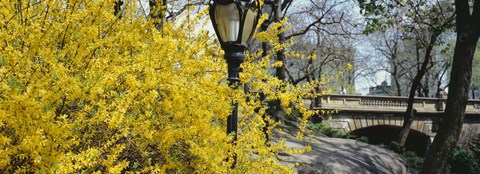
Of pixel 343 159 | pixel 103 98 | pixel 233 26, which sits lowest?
pixel 343 159

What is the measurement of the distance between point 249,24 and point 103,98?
75.3 inches

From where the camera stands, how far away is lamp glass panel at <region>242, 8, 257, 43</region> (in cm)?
453

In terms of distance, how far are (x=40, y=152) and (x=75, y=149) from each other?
615 millimetres

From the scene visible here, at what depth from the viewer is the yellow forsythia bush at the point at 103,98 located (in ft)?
8.73

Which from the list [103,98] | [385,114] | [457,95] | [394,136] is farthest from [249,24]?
[394,136]

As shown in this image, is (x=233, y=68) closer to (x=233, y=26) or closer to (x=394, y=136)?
(x=233, y=26)

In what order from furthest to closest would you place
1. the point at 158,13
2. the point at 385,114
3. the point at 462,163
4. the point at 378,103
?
the point at 378,103, the point at 385,114, the point at 462,163, the point at 158,13

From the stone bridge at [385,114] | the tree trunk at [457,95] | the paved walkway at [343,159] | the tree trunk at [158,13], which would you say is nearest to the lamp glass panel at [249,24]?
the tree trunk at [158,13]

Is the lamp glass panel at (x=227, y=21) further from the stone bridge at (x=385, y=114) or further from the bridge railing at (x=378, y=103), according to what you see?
the stone bridge at (x=385, y=114)

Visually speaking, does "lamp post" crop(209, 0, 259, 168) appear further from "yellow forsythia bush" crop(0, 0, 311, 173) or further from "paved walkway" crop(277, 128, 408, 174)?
"paved walkway" crop(277, 128, 408, 174)

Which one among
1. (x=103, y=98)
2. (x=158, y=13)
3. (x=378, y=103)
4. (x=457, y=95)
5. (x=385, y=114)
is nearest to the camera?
(x=103, y=98)

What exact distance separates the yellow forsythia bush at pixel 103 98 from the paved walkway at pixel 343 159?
5367 millimetres

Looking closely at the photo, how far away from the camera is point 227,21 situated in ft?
14.8

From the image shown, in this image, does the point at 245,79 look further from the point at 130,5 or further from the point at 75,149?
the point at 75,149
